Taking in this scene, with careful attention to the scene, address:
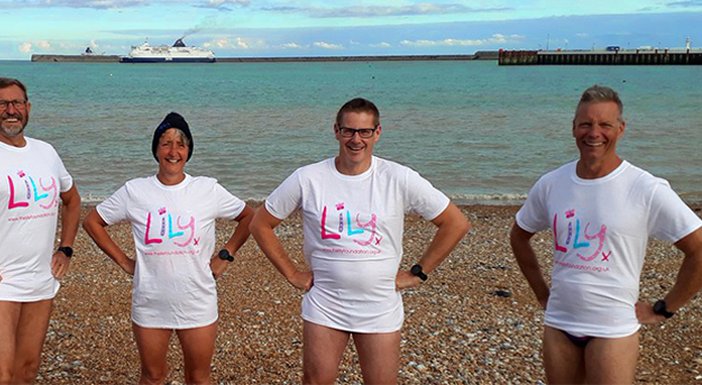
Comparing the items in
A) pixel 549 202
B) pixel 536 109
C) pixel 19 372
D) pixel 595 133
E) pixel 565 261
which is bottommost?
pixel 536 109

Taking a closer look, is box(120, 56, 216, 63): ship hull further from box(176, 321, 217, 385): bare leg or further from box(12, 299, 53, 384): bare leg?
box(176, 321, 217, 385): bare leg

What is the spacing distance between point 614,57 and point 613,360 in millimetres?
131406

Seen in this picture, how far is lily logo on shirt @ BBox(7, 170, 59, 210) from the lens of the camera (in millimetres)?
4371

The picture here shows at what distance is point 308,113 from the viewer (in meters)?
44.0

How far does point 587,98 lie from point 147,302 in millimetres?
2611

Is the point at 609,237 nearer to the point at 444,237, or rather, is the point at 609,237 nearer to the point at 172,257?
the point at 444,237

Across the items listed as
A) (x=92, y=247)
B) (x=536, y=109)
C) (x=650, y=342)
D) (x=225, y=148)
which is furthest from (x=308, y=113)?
(x=650, y=342)

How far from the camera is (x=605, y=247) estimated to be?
142 inches

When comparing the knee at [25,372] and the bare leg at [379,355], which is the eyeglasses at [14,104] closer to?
the knee at [25,372]

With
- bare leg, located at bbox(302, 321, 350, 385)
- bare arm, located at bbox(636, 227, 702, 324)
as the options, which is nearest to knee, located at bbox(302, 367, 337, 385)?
bare leg, located at bbox(302, 321, 350, 385)

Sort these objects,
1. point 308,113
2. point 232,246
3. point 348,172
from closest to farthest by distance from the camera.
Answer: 1. point 348,172
2. point 232,246
3. point 308,113

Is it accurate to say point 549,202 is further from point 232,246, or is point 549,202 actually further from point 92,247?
point 92,247

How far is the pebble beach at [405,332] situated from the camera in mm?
6211

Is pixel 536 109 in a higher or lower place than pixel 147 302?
lower
